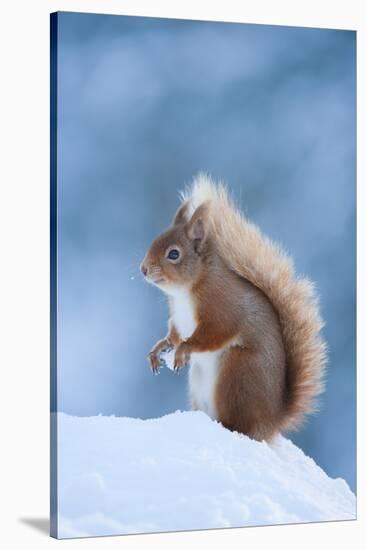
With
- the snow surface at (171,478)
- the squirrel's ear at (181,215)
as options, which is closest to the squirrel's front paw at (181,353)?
the snow surface at (171,478)

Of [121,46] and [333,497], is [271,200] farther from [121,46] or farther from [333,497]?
[333,497]

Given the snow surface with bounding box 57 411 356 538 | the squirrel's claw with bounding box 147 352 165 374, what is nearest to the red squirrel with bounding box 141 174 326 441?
the squirrel's claw with bounding box 147 352 165 374

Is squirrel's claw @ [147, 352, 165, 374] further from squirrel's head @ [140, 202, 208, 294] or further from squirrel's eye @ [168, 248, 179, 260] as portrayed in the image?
squirrel's eye @ [168, 248, 179, 260]

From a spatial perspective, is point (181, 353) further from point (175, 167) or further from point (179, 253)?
point (175, 167)

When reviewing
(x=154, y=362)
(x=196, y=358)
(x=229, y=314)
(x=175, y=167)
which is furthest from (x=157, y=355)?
(x=175, y=167)

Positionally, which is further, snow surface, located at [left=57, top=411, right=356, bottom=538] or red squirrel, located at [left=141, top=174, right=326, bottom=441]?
red squirrel, located at [left=141, top=174, right=326, bottom=441]

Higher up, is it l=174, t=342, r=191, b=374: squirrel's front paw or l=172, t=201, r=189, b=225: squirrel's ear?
l=172, t=201, r=189, b=225: squirrel's ear

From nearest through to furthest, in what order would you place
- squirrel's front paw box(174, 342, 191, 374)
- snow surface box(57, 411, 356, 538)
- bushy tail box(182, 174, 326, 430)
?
snow surface box(57, 411, 356, 538)
squirrel's front paw box(174, 342, 191, 374)
bushy tail box(182, 174, 326, 430)

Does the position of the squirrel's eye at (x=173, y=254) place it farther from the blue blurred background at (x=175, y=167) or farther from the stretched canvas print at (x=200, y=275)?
the blue blurred background at (x=175, y=167)
